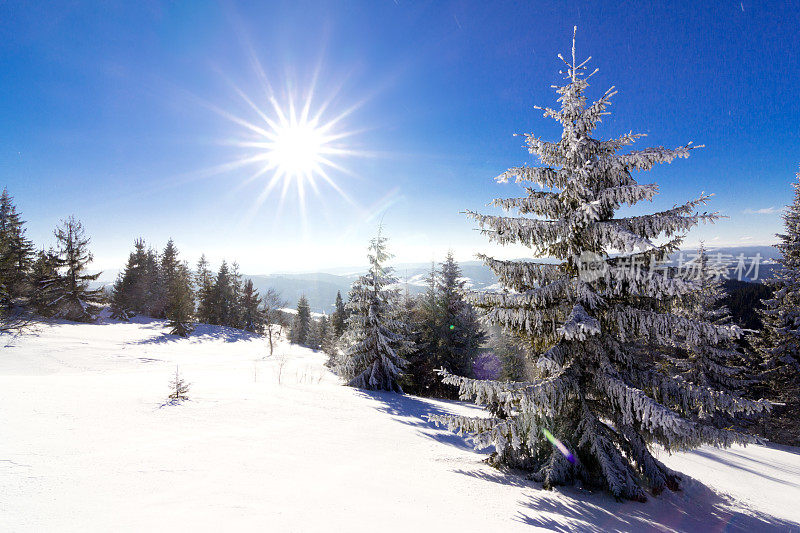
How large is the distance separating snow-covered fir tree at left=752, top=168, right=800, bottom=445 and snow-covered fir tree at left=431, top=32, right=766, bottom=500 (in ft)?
72.0

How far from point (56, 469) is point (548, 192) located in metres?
8.84

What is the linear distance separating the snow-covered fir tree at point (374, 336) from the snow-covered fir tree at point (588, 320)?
988 cm

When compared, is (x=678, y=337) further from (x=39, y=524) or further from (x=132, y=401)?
(x=132, y=401)

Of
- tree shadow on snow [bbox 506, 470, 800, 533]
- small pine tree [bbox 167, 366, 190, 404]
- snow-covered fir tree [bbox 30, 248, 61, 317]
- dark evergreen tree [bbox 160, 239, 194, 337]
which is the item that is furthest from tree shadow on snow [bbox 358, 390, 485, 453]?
snow-covered fir tree [bbox 30, 248, 61, 317]

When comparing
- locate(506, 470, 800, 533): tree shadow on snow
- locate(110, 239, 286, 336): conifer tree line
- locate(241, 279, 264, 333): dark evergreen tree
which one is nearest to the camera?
locate(506, 470, 800, 533): tree shadow on snow

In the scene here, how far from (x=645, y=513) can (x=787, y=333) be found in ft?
80.0

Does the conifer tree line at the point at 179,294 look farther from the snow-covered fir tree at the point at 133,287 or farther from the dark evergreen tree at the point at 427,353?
the dark evergreen tree at the point at 427,353

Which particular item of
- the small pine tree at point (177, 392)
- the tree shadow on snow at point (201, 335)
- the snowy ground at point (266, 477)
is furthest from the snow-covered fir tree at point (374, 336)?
the tree shadow on snow at point (201, 335)

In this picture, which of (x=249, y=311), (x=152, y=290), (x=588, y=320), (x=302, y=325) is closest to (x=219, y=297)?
(x=249, y=311)

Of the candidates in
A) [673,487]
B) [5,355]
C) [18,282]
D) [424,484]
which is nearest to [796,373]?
[673,487]

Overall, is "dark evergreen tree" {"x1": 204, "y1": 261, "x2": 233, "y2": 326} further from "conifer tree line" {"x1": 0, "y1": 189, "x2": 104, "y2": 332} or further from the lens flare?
the lens flare

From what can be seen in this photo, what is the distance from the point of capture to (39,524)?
7.87 feet

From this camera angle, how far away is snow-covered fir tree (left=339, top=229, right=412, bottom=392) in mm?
16031

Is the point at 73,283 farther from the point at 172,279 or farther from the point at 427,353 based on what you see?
the point at 427,353
